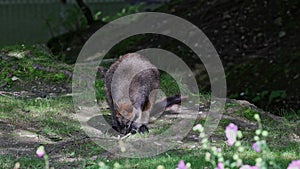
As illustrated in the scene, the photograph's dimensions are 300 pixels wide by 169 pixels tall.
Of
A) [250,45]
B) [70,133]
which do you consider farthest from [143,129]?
[250,45]

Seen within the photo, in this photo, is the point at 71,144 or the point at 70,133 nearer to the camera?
the point at 71,144

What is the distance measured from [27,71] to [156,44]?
3879 mm

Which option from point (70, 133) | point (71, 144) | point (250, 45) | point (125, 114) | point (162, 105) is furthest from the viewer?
point (250, 45)

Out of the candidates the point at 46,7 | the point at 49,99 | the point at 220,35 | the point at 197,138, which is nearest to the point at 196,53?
the point at 220,35

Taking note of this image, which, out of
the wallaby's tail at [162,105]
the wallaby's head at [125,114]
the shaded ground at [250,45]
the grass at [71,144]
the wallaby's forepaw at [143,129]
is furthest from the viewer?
the shaded ground at [250,45]

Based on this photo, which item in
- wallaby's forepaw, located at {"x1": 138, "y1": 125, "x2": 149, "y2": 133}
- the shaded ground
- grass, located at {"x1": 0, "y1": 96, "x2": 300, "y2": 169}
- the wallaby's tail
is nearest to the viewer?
grass, located at {"x1": 0, "y1": 96, "x2": 300, "y2": 169}

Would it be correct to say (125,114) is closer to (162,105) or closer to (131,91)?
(131,91)

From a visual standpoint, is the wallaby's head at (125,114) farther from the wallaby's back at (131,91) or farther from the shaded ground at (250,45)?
the shaded ground at (250,45)

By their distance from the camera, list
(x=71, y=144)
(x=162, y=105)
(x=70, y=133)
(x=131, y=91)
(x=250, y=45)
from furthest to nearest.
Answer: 1. (x=250, y=45)
2. (x=162, y=105)
3. (x=70, y=133)
4. (x=131, y=91)
5. (x=71, y=144)

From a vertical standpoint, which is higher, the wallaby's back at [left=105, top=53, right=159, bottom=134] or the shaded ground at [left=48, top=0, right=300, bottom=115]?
the shaded ground at [left=48, top=0, right=300, bottom=115]

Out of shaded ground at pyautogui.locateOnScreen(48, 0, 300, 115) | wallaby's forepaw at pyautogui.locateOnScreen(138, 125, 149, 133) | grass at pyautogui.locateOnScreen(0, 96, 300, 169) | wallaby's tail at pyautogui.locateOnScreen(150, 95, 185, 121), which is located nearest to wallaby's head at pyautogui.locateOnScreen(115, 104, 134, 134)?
wallaby's forepaw at pyautogui.locateOnScreen(138, 125, 149, 133)

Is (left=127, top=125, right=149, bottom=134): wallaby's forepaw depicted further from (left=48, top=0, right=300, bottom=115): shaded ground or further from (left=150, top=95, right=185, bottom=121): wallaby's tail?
(left=48, top=0, right=300, bottom=115): shaded ground

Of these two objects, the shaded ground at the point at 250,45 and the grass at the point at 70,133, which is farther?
the shaded ground at the point at 250,45

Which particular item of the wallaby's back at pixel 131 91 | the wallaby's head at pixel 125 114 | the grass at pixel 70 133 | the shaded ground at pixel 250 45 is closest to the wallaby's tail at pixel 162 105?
the grass at pixel 70 133
